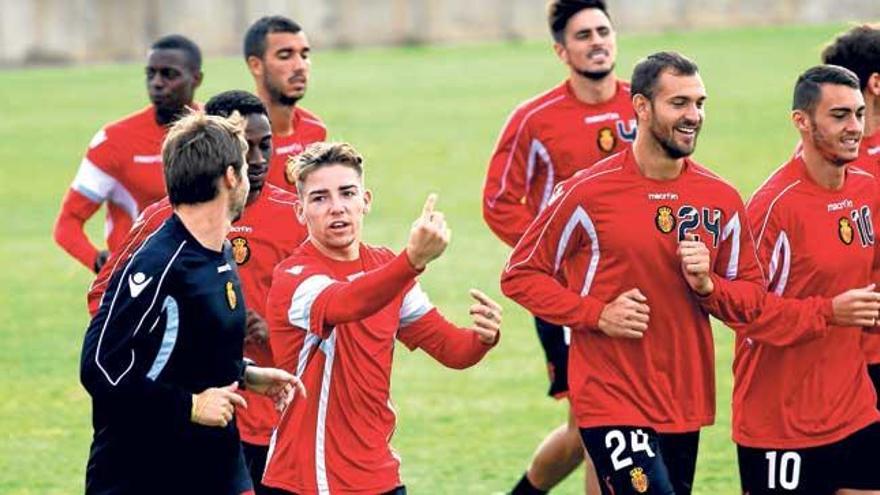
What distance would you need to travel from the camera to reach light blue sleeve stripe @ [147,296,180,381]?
7.56 m

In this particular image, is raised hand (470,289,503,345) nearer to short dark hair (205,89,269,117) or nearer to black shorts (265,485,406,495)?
black shorts (265,485,406,495)

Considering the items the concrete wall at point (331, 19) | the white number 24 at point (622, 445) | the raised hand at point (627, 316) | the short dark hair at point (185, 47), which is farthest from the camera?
the concrete wall at point (331, 19)

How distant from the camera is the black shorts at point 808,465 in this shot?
930 centimetres

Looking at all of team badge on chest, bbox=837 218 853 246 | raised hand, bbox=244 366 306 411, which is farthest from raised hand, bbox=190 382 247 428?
team badge on chest, bbox=837 218 853 246

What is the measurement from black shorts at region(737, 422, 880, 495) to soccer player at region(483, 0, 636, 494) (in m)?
2.22

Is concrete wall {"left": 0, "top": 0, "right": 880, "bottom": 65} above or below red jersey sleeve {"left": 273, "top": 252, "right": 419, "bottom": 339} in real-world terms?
below

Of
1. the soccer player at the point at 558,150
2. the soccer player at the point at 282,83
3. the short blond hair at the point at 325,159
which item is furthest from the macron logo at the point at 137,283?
the soccer player at the point at 558,150

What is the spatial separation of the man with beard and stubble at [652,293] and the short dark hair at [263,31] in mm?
3108

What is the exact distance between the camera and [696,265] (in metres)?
8.60

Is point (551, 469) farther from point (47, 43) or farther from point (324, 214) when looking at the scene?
point (47, 43)

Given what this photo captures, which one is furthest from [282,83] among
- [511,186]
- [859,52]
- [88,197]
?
[859,52]

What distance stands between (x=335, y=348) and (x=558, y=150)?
11.2ft

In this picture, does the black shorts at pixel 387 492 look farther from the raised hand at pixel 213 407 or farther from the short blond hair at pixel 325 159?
the short blond hair at pixel 325 159

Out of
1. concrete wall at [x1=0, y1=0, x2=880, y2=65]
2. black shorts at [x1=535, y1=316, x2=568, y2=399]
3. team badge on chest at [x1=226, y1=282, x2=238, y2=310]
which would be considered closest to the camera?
team badge on chest at [x1=226, y1=282, x2=238, y2=310]
